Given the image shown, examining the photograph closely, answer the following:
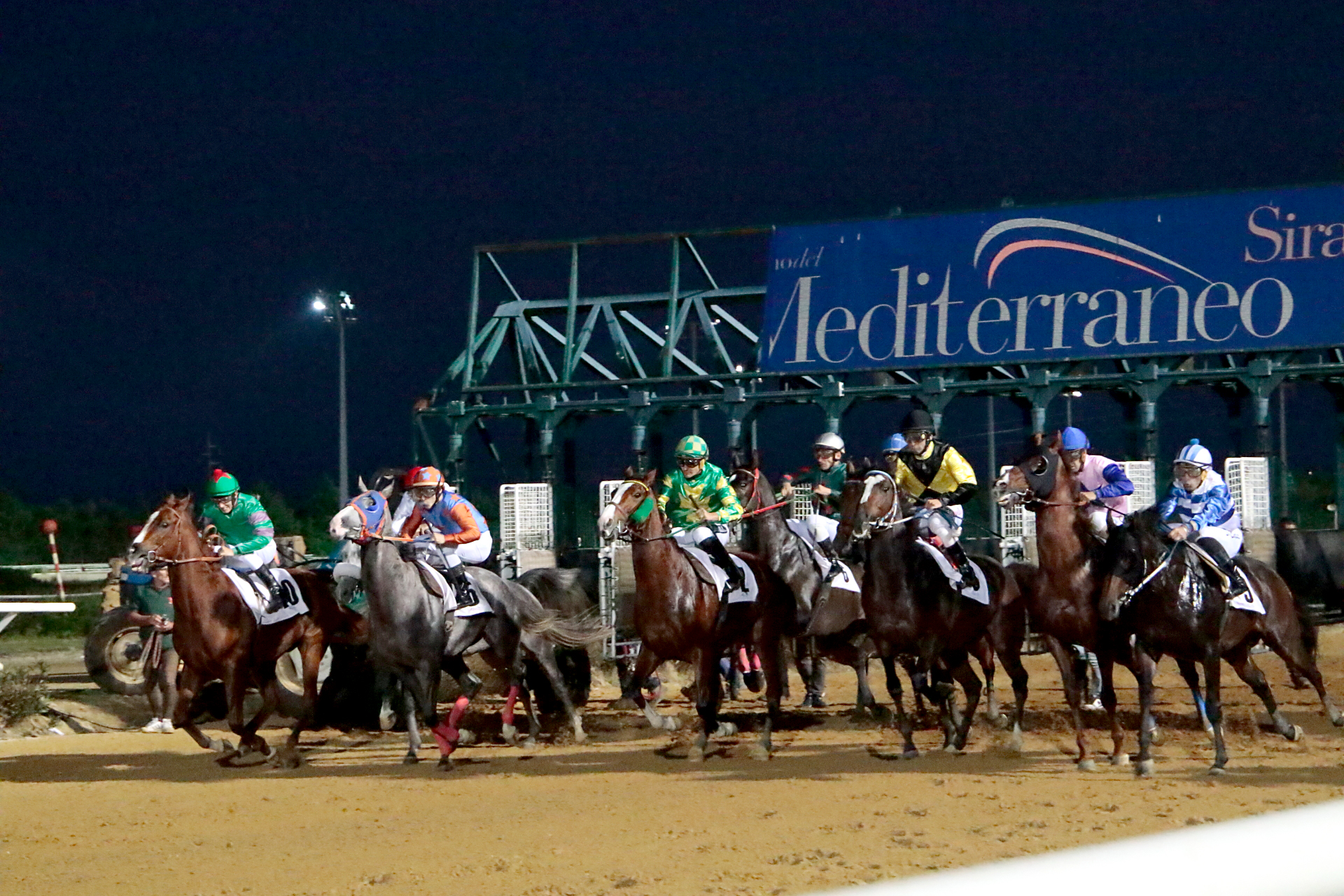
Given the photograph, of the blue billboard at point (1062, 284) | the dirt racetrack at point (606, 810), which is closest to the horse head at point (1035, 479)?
the dirt racetrack at point (606, 810)

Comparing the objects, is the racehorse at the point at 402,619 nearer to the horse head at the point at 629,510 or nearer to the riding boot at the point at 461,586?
the riding boot at the point at 461,586

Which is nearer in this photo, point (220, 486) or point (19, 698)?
point (220, 486)

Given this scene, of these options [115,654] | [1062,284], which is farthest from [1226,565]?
[1062,284]

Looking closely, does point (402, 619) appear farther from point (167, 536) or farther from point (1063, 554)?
point (1063, 554)

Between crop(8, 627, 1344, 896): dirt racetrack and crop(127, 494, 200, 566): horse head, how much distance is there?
1.48m

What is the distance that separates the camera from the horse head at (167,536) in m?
10.5

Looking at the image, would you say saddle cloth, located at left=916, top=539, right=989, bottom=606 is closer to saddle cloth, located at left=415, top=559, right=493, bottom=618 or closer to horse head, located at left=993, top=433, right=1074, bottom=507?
horse head, located at left=993, top=433, right=1074, bottom=507

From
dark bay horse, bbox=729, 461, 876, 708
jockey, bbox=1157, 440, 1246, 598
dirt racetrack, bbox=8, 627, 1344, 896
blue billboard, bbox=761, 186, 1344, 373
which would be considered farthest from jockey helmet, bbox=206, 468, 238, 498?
blue billboard, bbox=761, 186, 1344, 373

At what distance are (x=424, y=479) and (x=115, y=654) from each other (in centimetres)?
462

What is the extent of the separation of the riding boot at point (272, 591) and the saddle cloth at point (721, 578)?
2888 millimetres

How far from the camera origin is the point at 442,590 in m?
10.8

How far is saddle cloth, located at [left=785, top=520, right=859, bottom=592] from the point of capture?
41.0 ft

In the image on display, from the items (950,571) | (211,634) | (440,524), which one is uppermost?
(440,524)

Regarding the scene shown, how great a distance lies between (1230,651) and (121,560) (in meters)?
9.79
